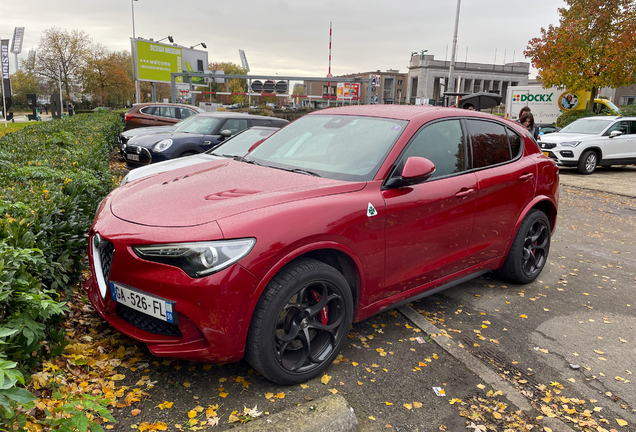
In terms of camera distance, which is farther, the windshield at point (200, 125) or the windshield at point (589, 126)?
the windshield at point (589, 126)

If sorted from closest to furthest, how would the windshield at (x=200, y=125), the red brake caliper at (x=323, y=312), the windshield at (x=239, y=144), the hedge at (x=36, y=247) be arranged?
the hedge at (x=36, y=247), the red brake caliper at (x=323, y=312), the windshield at (x=239, y=144), the windshield at (x=200, y=125)

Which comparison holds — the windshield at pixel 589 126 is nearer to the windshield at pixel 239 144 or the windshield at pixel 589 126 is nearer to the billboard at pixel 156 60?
the windshield at pixel 239 144

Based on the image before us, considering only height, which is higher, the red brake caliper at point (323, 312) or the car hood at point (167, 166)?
the car hood at point (167, 166)

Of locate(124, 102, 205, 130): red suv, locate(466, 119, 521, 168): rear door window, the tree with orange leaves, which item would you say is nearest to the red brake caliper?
locate(466, 119, 521, 168): rear door window

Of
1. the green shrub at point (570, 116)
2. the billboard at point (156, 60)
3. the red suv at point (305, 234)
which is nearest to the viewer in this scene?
the red suv at point (305, 234)

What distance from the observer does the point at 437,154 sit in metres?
3.86

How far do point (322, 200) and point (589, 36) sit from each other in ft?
81.7

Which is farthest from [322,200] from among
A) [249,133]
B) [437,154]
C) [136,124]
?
[136,124]

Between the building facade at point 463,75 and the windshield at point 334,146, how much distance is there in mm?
93145

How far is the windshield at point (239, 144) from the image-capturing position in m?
7.66

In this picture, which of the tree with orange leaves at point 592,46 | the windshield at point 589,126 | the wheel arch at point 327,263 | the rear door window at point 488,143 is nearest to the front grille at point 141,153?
the rear door window at point 488,143

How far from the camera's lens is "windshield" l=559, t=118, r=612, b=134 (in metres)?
15.6

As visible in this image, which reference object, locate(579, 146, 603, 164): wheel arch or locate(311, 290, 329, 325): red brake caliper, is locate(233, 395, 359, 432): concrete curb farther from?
locate(579, 146, 603, 164): wheel arch

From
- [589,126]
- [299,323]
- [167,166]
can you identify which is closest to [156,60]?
[589,126]
